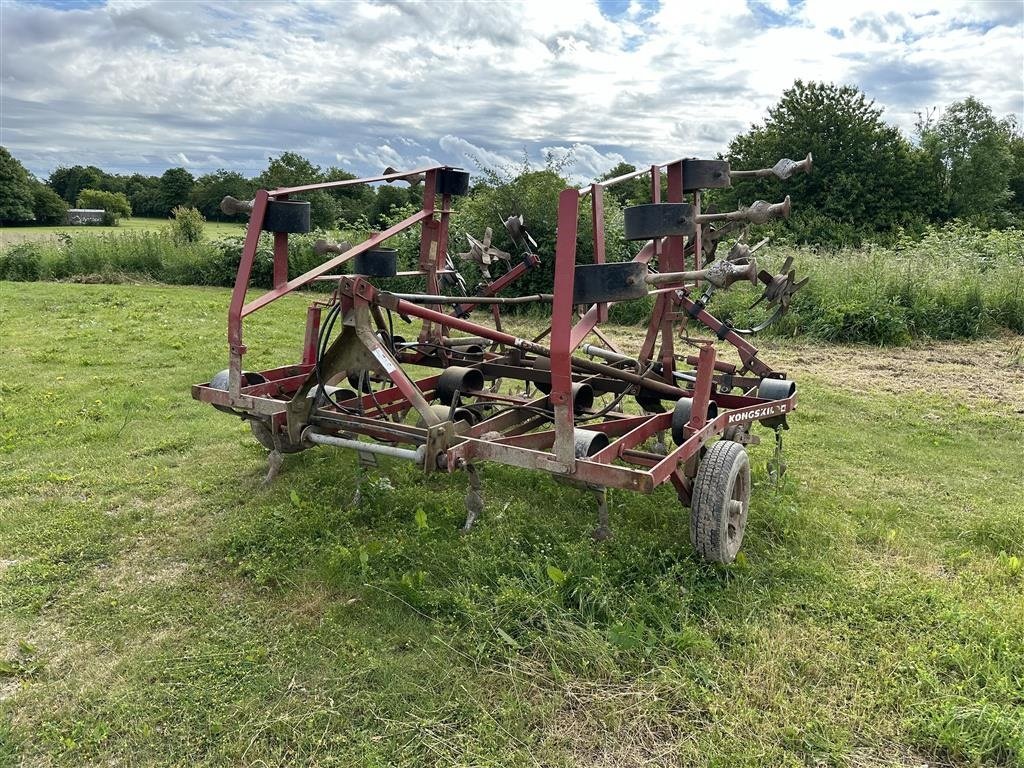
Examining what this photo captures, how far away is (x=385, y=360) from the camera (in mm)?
3816

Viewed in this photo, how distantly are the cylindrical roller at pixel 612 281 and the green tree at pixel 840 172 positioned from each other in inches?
910

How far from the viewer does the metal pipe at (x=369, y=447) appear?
11.6ft

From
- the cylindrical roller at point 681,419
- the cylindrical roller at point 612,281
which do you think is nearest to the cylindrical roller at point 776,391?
the cylindrical roller at point 681,419

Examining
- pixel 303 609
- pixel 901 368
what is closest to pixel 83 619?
pixel 303 609

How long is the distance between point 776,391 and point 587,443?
6.70 ft

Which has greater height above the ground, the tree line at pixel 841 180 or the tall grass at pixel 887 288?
the tree line at pixel 841 180

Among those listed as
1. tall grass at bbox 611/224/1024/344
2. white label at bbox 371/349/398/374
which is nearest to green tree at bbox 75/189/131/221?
tall grass at bbox 611/224/1024/344

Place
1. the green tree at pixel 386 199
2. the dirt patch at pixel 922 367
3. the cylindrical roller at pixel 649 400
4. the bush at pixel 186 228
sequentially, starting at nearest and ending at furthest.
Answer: the cylindrical roller at pixel 649 400
the dirt patch at pixel 922 367
the bush at pixel 186 228
the green tree at pixel 386 199

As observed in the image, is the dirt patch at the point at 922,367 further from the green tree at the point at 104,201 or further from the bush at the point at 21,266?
the green tree at the point at 104,201

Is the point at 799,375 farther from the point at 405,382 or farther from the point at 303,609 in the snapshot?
the point at 303,609

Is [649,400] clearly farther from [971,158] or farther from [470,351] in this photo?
[971,158]

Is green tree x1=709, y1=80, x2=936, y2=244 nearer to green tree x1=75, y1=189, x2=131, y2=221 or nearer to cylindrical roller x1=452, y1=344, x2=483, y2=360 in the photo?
cylindrical roller x1=452, y1=344, x2=483, y2=360

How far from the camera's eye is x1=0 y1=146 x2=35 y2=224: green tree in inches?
1388

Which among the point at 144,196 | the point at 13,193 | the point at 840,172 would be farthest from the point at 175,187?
the point at 840,172
